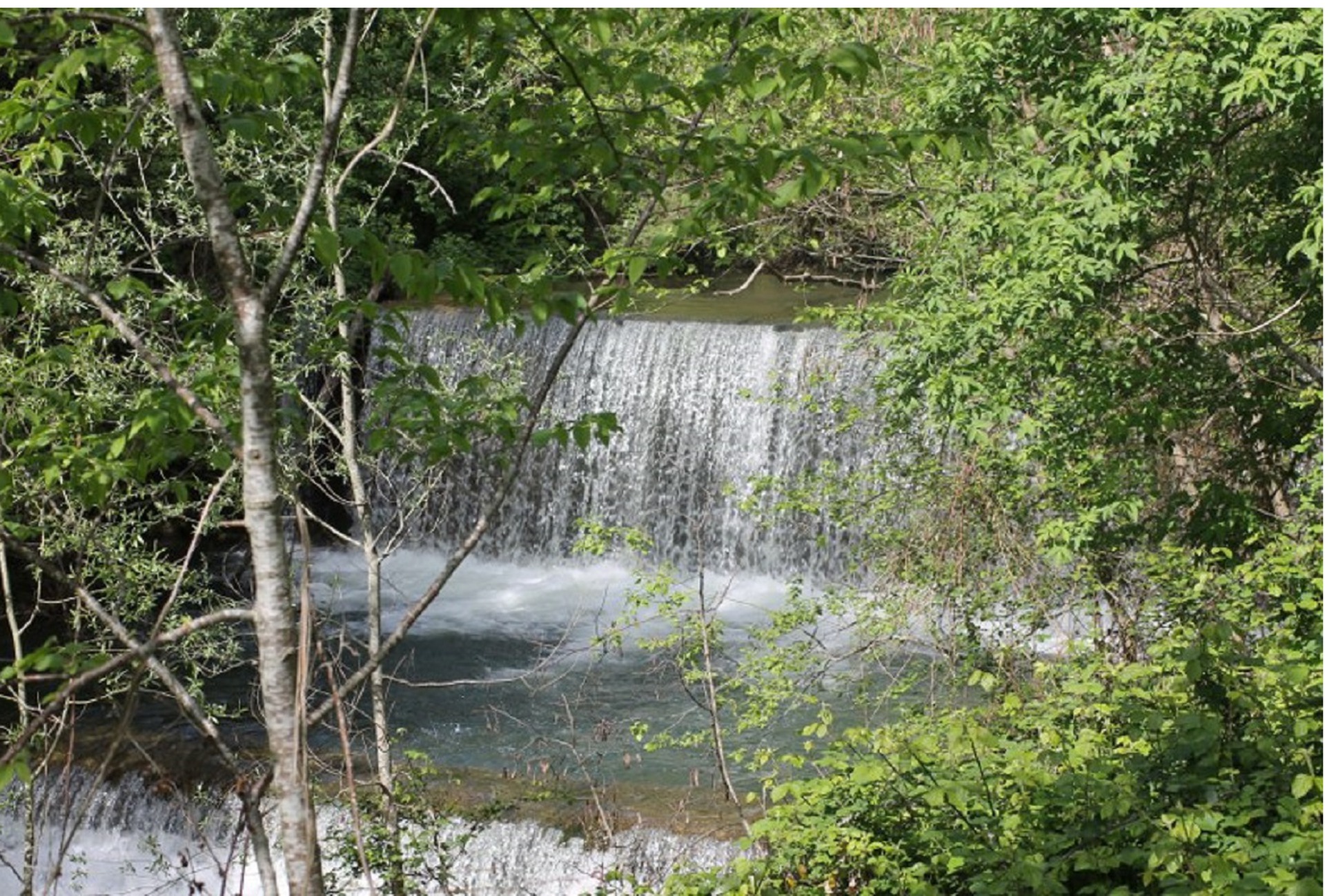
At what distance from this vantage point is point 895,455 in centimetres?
774

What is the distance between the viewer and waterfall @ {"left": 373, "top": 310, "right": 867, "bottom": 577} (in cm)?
1184

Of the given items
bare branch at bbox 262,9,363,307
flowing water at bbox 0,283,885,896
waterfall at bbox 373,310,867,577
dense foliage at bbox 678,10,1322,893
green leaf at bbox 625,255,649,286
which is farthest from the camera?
waterfall at bbox 373,310,867,577

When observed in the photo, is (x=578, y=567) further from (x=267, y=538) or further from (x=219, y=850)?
(x=267, y=538)

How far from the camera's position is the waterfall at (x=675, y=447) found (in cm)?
1184

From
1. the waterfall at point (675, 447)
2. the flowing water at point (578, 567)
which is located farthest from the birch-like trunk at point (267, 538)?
the waterfall at point (675, 447)

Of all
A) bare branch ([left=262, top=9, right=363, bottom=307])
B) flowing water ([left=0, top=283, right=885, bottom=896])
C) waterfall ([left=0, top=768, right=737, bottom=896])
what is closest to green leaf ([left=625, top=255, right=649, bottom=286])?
bare branch ([left=262, top=9, right=363, bottom=307])

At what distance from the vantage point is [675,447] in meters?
12.5

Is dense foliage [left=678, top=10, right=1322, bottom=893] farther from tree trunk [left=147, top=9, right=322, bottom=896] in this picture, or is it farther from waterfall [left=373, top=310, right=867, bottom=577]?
waterfall [left=373, top=310, right=867, bottom=577]

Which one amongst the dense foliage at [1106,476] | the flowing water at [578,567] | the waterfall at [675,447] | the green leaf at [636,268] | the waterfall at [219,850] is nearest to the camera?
the green leaf at [636,268]

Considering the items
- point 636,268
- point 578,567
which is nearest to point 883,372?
point 636,268

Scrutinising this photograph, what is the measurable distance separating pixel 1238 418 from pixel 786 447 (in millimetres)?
4883

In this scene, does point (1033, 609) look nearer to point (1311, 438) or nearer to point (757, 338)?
point (1311, 438)

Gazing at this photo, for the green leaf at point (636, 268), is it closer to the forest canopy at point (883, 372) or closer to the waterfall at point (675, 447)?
the forest canopy at point (883, 372)

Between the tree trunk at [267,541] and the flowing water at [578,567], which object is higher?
the tree trunk at [267,541]
